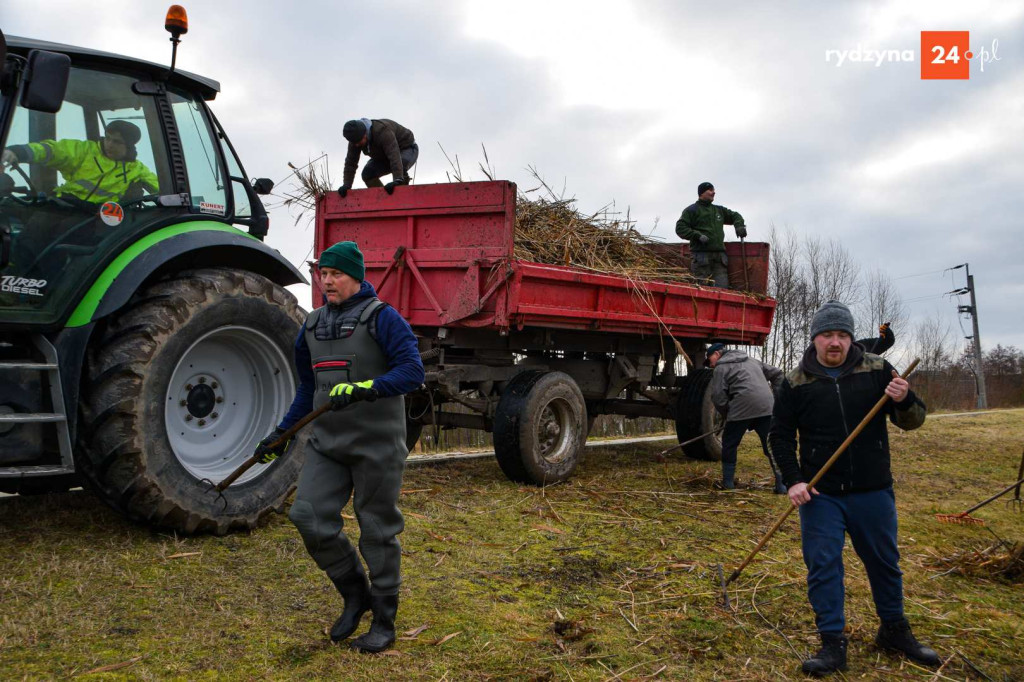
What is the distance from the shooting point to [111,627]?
3.71m

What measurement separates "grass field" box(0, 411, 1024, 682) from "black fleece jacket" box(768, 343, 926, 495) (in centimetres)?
79

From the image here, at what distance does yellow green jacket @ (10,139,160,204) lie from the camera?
448cm

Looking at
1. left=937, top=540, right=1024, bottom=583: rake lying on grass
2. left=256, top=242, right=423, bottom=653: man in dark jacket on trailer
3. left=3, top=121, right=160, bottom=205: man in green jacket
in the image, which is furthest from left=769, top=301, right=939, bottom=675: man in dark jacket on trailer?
left=3, top=121, right=160, bottom=205: man in green jacket

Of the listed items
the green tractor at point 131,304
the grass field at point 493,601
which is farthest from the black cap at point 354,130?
the grass field at point 493,601

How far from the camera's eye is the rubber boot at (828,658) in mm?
3590

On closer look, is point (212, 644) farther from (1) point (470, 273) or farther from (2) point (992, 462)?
(2) point (992, 462)

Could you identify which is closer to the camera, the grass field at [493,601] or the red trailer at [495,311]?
the grass field at [493,601]

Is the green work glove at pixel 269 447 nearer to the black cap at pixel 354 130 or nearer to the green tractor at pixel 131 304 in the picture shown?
the green tractor at pixel 131 304

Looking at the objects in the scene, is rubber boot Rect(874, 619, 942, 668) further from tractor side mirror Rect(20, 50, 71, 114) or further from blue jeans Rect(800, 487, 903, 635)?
tractor side mirror Rect(20, 50, 71, 114)

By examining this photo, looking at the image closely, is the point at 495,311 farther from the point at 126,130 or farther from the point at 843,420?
the point at 843,420

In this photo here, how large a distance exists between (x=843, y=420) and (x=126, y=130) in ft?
13.4

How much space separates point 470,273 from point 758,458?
5.23 m

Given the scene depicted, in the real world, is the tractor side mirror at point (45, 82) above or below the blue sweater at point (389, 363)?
above

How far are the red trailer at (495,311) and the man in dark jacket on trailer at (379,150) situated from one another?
0.34m
